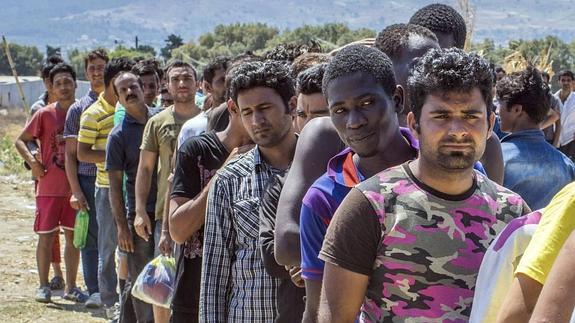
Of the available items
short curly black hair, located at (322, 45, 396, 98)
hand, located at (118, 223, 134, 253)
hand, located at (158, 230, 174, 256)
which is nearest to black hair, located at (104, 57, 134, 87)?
hand, located at (118, 223, 134, 253)

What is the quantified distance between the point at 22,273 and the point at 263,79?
735cm

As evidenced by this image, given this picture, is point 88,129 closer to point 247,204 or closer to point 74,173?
point 74,173

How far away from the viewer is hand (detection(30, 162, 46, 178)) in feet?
31.6

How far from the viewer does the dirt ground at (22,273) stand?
9.02 metres

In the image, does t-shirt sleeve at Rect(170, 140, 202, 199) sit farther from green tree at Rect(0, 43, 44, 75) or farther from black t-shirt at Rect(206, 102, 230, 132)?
green tree at Rect(0, 43, 44, 75)

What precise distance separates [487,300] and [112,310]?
6.70 m

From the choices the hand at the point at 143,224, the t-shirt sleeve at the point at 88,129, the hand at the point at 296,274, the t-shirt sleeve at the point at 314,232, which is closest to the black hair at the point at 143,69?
the t-shirt sleeve at the point at 88,129

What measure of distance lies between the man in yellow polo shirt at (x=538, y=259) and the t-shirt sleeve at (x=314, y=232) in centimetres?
86

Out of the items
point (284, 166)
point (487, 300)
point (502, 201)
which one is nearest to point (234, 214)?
point (284, 166)

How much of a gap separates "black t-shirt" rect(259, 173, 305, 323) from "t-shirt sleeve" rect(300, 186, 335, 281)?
72 cm

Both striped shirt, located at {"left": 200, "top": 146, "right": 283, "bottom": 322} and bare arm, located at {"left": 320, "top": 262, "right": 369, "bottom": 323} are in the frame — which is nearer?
bare arm, located at {"left": 320, "top": 262, "right": 369, "bottom": 323}

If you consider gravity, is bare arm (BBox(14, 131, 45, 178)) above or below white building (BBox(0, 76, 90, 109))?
above

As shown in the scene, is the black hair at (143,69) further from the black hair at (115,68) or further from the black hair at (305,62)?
the black hair at (305,62)

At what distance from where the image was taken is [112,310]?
8.73m
